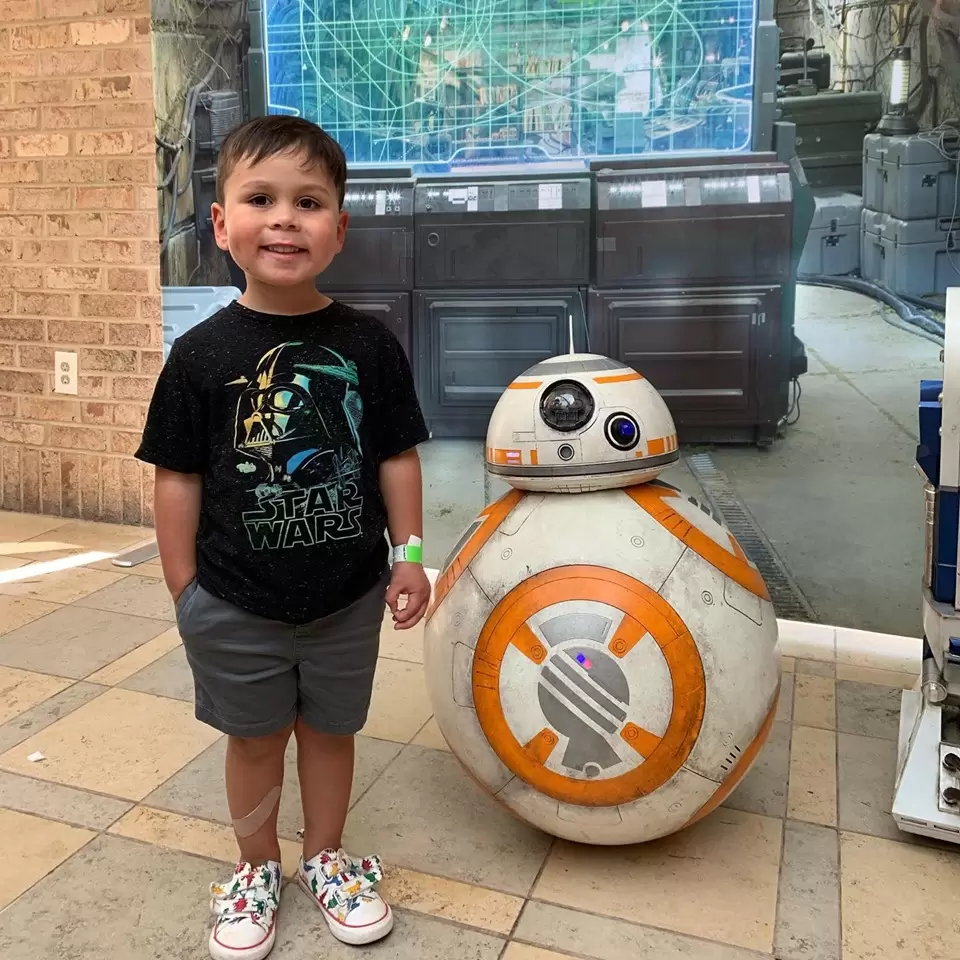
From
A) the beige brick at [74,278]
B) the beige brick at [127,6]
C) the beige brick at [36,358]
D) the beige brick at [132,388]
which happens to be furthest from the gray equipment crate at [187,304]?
the beige brick at [127,6]

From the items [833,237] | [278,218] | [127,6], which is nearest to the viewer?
[278,218]

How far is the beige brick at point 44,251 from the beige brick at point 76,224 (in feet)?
0.12

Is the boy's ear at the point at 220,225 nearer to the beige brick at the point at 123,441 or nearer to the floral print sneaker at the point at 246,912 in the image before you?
the floral print sneaker at the point at 246,912

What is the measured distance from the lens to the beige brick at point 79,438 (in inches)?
148

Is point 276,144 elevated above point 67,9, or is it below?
below

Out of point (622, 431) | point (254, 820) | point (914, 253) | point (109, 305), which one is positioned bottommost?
point (254, 820)

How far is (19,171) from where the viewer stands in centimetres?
368

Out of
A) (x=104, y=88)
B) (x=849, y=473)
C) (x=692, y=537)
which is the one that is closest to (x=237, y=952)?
(x=692, y=537)

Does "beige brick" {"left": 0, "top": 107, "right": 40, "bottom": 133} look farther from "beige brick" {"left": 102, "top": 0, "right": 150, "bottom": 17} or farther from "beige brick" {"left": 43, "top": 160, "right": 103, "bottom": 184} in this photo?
"beige brick" {"left": 102, "top": 0, "right": 150, "bottom": 17}

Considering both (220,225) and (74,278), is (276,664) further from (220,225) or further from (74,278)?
(74,278)

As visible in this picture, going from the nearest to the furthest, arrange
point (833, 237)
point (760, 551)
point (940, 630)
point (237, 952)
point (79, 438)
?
point (237, 952)
point (940, 630)
point (833, 237)
point (760, 551)
point (79, 438)

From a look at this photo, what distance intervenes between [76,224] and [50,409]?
704 millimetres

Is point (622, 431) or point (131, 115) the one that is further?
point (131, 115)

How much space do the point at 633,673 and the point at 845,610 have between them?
141cm
